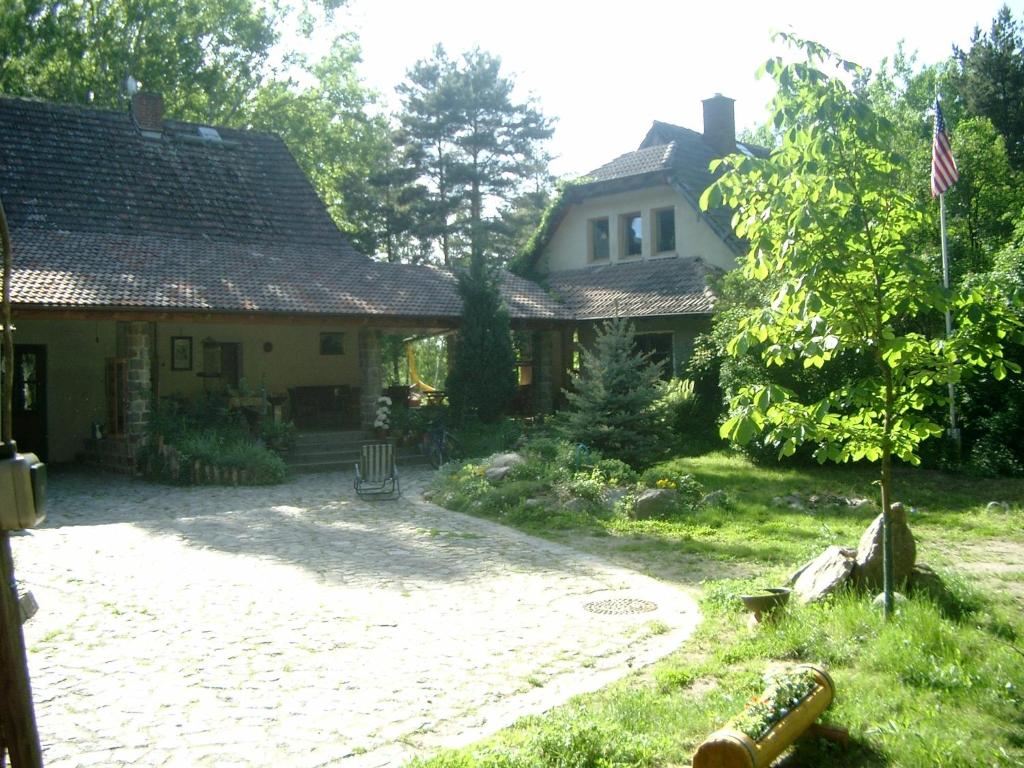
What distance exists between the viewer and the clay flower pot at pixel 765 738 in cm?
392

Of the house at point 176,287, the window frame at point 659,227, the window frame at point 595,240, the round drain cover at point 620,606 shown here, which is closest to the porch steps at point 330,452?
the house at point 176,287

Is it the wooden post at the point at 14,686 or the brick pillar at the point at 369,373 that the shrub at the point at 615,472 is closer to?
the brick pillar at the point at 369,373

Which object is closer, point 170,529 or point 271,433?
point 170,529

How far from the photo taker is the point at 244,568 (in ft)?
30.6

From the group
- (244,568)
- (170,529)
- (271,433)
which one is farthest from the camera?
(271,433)

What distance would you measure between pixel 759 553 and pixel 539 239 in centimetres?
1833

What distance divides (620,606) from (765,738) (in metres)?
3.64

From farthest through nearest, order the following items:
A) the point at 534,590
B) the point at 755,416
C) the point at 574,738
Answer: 1. the point at 534,590
2. the point at 755,416
3. the point at 574,738

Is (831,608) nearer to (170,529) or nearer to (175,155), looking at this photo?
(170,529)

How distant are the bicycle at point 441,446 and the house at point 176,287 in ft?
6.27

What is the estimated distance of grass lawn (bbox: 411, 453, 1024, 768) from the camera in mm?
4426

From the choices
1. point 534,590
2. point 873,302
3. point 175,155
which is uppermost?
point 175,155

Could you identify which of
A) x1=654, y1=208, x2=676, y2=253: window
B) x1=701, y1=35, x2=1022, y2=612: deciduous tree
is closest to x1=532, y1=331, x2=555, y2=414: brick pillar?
x1=654, y1=208, x2=676, y2=253: window

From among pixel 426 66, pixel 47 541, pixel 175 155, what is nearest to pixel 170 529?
pixel 47 541
